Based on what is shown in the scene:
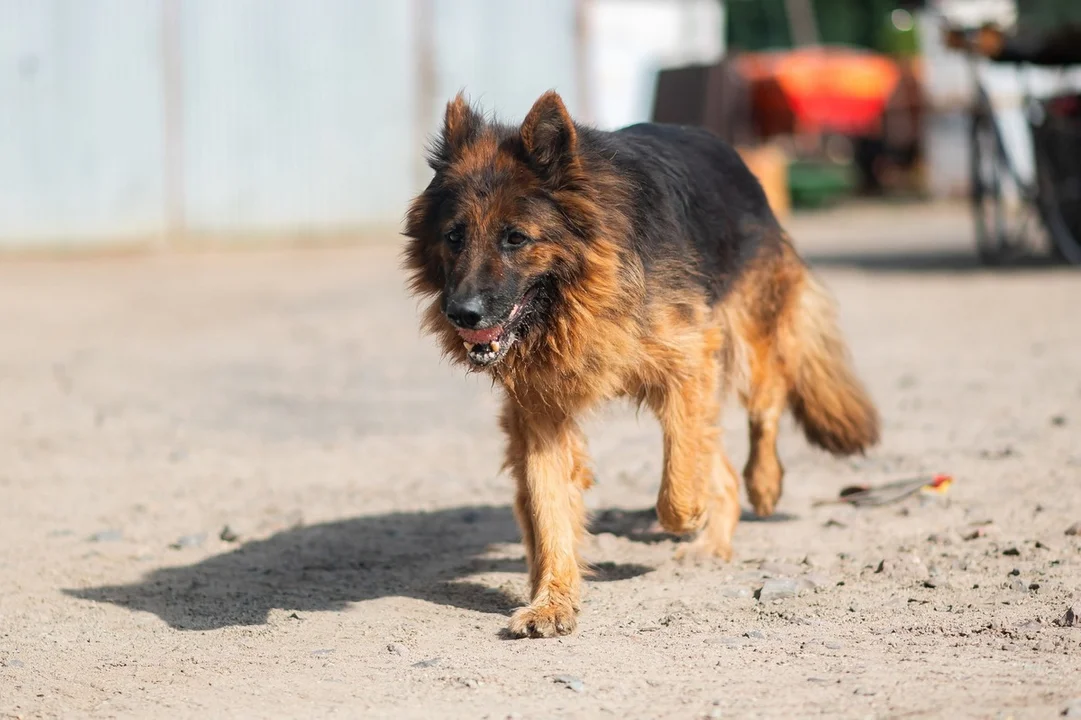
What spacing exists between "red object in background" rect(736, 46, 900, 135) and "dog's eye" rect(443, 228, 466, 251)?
23436 mm

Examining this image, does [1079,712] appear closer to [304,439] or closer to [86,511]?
[86,511]

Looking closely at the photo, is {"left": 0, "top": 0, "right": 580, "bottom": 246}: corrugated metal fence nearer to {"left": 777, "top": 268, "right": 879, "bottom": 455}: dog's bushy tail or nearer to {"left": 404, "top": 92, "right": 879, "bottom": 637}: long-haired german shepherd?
{"left": 777, "top": 268, "right": 879, "bottom": 455}: dog's bushy tail

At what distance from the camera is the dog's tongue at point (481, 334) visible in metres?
4.89

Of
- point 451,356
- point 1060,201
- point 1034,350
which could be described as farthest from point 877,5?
point 451,356

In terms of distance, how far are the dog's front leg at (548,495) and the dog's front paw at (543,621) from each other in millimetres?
95

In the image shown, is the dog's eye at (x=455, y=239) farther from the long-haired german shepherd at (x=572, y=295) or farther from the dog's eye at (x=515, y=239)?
the dog's eye at (x=515, y=239)

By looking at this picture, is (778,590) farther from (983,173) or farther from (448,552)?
(983,173)

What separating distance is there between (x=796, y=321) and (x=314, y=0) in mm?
15493

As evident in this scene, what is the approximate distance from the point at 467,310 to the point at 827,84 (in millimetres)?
24804

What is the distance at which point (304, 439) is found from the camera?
8562 mm

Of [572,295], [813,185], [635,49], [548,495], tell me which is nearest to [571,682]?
[548,495]

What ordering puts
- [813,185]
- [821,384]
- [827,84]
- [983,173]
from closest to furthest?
[821,384] → [983,173] → [813,185] → [827,84]

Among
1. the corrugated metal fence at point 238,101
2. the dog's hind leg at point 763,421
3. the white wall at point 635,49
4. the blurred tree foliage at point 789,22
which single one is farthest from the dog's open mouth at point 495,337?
the blurred tree foliage at point 789,22

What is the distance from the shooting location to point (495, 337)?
4938 millimetres
